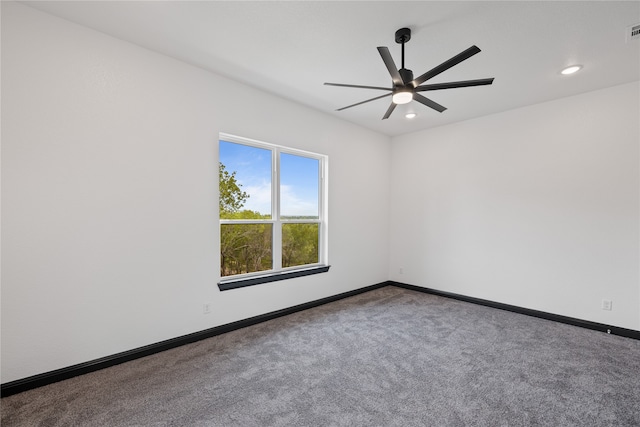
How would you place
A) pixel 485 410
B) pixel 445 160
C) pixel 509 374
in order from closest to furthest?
pixel 485 410, pixel 509 374, pixel 445 160

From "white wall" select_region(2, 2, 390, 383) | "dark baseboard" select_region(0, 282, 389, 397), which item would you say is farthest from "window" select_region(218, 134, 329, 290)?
"dark baseboard" select_region(0, 282, 389, 397)

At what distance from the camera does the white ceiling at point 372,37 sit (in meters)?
2.06

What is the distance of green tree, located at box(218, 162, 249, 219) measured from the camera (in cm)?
323

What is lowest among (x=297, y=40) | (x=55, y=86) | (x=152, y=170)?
(x=152, y=170)

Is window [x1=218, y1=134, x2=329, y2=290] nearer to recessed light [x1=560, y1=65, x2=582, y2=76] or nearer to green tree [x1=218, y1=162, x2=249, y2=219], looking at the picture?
green tree [x1=218, y1=162, x2=249, y2=219]

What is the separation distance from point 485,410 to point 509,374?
0.63 m

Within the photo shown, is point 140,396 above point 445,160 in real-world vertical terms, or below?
below

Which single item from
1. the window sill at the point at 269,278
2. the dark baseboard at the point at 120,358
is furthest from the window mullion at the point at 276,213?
the dark baseboard at the point at 120,358

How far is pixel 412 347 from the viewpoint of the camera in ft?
9.16

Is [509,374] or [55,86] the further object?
[509,374]

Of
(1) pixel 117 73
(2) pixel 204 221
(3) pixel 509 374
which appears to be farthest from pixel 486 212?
(1) pixel 117 73

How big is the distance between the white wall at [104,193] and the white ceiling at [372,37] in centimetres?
26

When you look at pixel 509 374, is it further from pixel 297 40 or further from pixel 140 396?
pixel 297 40

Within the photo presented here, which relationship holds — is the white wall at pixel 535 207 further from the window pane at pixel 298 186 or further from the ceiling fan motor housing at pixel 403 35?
the ceiling fan motor housing at pixel 403 35
